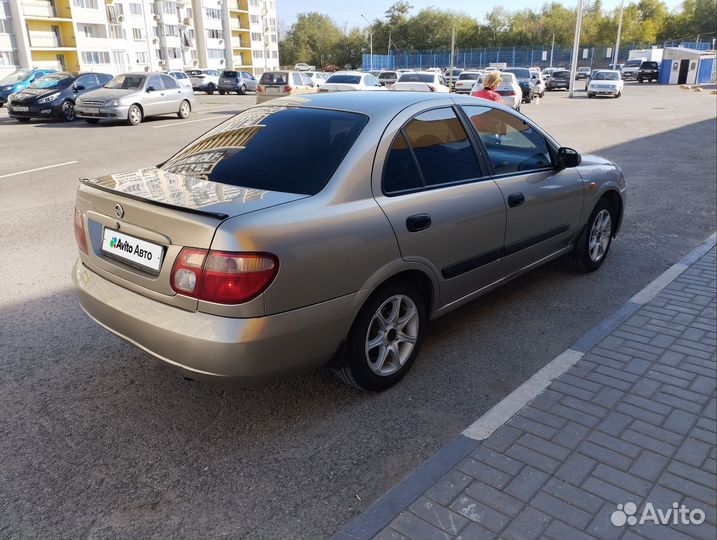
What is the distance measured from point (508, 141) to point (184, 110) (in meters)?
17.8

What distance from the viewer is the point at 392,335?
343 cm

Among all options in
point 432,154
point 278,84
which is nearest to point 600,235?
point 432,154

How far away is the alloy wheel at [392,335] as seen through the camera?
330cm

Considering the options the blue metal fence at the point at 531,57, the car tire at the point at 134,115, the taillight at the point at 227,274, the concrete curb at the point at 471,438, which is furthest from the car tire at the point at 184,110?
the blue metal fence at the point at 531,57

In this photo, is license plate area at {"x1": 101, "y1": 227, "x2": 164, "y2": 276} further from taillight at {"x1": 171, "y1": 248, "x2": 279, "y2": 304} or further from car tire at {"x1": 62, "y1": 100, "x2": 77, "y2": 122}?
car tire at {"x1": 62, "y1": 100, "x2": 77, "y2": 122}

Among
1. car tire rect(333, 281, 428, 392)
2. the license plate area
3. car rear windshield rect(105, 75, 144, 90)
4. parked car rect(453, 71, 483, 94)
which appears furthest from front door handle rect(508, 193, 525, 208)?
parked car rect(453, 71, 483, 94)

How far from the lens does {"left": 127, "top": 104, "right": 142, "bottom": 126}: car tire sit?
1761cm

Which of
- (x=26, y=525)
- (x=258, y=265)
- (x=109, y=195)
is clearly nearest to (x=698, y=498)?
(x=258, y=265)

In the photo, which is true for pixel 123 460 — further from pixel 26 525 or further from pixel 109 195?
pixel 109 195

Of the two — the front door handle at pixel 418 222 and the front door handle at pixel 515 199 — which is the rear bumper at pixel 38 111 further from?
the front door handle at pixel 418 222

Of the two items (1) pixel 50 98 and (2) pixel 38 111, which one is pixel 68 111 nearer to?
(1) pixel 50 98

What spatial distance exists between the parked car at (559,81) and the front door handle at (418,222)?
46.6 meters

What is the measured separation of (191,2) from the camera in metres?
77.4

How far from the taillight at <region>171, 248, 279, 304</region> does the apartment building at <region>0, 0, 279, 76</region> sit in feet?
172
